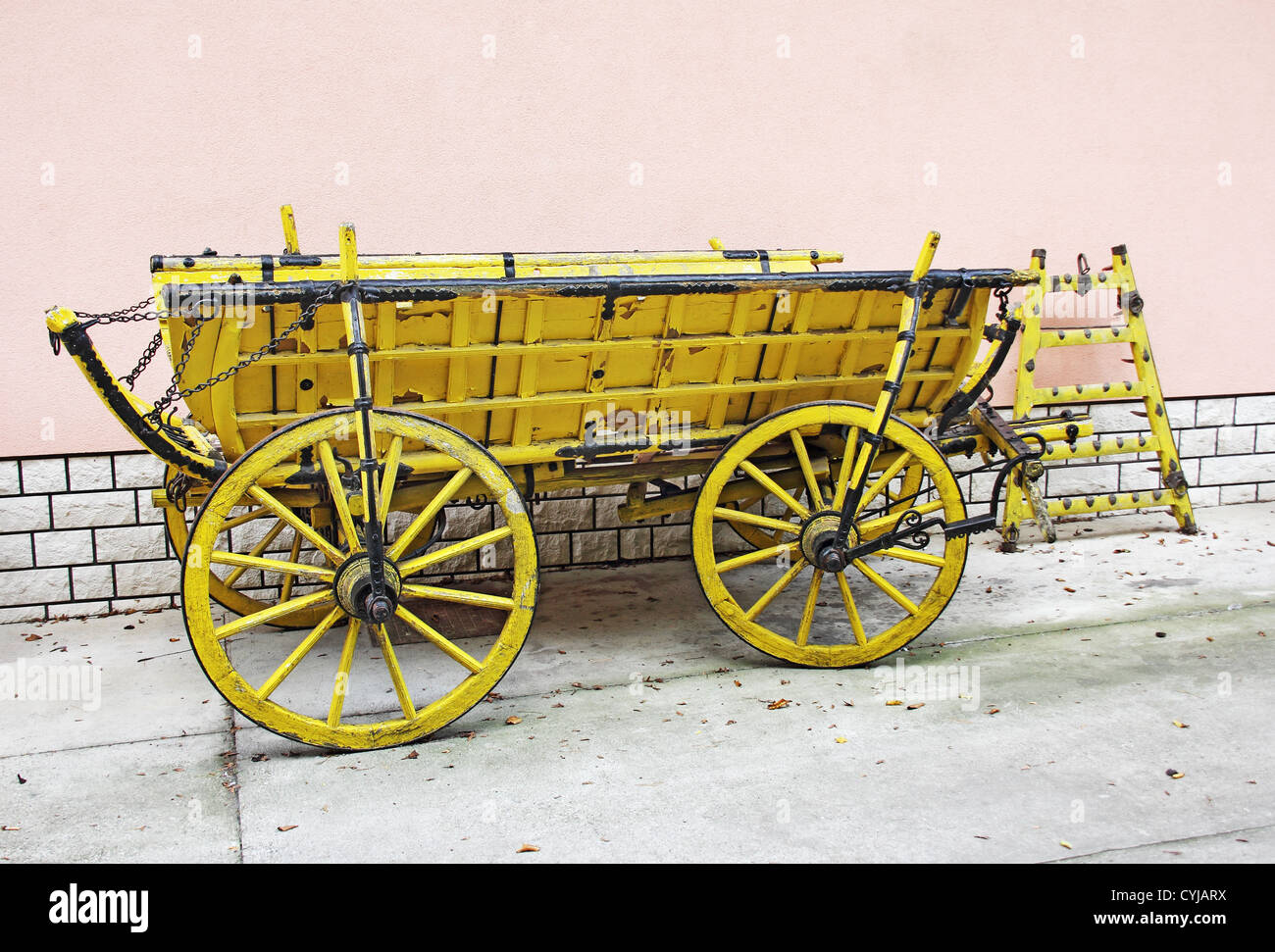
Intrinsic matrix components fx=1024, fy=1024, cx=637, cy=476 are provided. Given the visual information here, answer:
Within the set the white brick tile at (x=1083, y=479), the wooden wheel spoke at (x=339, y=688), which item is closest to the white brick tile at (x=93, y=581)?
the wooden wheel spoke at (x=339, y=688)

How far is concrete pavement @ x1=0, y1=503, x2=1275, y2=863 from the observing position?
2.49 m

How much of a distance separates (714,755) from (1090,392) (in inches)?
129

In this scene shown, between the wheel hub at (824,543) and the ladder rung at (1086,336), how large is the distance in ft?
7.34

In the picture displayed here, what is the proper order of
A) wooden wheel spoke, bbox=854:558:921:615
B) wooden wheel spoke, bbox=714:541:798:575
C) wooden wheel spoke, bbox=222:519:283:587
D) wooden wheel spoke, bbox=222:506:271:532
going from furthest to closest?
wooden wheel spoke, bbox=222:519:283:587 < wooden wheel spoke, bbox=222:506:271:532 < wooden wheel spoke, bbox=854:558:921:615 < wooden wheel spoke, bbox=714:541:798:575

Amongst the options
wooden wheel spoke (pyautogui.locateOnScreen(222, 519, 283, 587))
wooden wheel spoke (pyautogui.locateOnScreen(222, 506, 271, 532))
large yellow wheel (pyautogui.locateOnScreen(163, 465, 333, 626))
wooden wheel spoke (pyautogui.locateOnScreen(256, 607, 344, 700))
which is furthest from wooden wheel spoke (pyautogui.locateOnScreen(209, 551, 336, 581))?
wooden wheel spoke (pyautogui.locateOnScreen(222, 519, 283, 587))

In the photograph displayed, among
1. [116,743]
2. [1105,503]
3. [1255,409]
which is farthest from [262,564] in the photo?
[1255,409]

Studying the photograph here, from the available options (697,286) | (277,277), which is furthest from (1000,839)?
(277,277)

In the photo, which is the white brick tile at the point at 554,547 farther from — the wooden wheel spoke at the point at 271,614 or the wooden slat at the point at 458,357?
the wooden wheel spoke at the point at 271,614

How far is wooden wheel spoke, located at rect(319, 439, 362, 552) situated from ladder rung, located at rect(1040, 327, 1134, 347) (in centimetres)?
360

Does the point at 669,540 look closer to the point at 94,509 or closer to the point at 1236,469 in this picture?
the point at 94,509

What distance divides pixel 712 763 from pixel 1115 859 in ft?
3.42

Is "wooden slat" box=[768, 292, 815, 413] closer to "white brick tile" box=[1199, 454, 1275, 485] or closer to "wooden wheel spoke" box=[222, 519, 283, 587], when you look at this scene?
"wooden wheel spoke" box=[222, 519, 283, 587]

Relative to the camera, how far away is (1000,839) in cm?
244

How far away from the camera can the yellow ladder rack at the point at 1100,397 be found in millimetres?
5039
